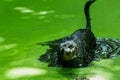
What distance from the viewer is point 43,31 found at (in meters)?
5.05

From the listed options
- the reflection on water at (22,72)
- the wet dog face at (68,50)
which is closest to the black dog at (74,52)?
the wet dog face at (68,50)

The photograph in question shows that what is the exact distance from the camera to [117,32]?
4.79 metres

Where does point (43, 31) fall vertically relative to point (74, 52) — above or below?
above

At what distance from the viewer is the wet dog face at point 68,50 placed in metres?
3.66

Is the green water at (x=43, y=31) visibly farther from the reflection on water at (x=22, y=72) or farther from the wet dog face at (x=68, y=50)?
the wet dog face at (x=68, y=50)

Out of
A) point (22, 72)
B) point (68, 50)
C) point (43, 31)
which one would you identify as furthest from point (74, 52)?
point (43, 31)

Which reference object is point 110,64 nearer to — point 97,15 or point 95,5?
point 97,15

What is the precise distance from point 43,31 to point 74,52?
53.9 inches

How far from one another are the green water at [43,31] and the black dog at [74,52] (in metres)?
0.08

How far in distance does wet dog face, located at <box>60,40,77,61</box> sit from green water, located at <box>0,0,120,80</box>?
0.15 meters

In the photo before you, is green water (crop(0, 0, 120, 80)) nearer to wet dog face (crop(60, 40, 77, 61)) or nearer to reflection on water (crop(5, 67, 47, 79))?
reflection on water (crop(5, 67, 47, 79))

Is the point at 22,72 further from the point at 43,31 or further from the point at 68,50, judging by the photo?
the point at 43,31

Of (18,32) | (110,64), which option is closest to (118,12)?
(18,32)

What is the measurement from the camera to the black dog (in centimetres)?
371
